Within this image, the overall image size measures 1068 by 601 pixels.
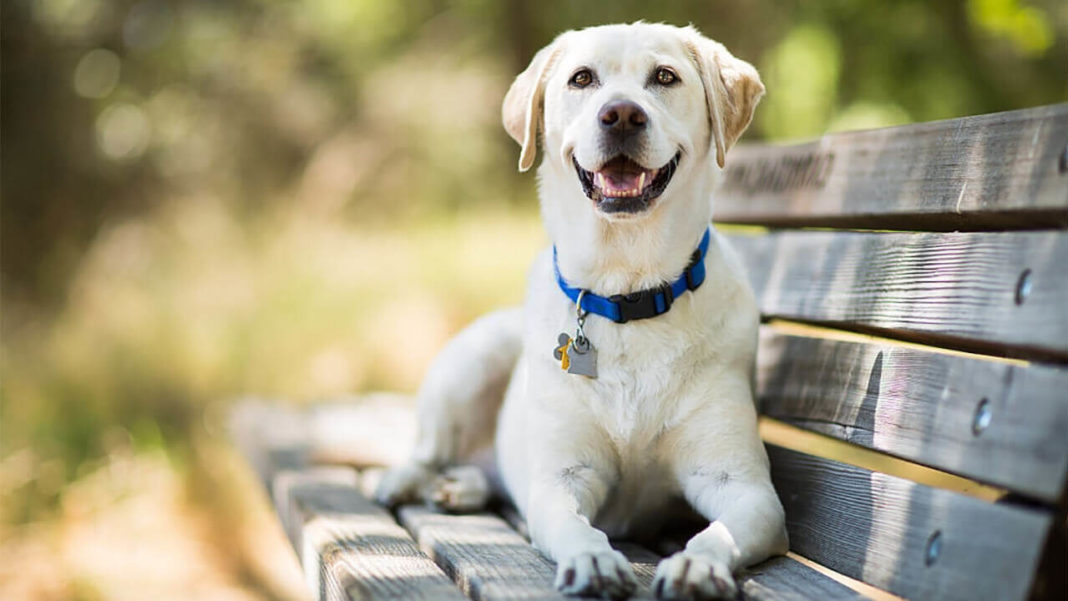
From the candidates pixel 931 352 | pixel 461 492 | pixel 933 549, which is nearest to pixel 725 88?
pixel 931 352

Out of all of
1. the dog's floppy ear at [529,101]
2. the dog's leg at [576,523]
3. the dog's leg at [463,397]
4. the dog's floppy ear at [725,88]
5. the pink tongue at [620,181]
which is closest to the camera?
the dog's leg at [576,523]

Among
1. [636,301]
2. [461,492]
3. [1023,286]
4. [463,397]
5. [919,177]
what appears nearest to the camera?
[1023,286]

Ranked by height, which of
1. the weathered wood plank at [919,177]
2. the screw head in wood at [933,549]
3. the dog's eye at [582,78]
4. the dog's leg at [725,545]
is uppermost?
the dog's eye at [582,78]

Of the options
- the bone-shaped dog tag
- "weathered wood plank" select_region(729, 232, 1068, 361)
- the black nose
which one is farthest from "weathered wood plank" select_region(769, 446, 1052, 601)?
the black nose

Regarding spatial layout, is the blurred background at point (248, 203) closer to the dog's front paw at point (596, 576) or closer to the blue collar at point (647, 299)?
the blue collar at point (647, 299)

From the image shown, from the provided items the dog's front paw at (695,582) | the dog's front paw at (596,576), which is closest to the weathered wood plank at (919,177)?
the dog's front paw at (695,582)

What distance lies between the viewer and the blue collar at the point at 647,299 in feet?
7.54

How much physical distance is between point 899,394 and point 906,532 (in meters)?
0.31

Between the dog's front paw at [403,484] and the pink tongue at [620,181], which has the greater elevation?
the pink tongue at [620,181]

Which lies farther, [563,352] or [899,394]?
[563,352]

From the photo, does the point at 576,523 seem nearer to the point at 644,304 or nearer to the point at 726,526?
the point at 726,526

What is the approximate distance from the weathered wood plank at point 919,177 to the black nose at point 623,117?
625 mm

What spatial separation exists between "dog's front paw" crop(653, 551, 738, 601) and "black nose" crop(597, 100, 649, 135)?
93 cm

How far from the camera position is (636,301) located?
230cm
